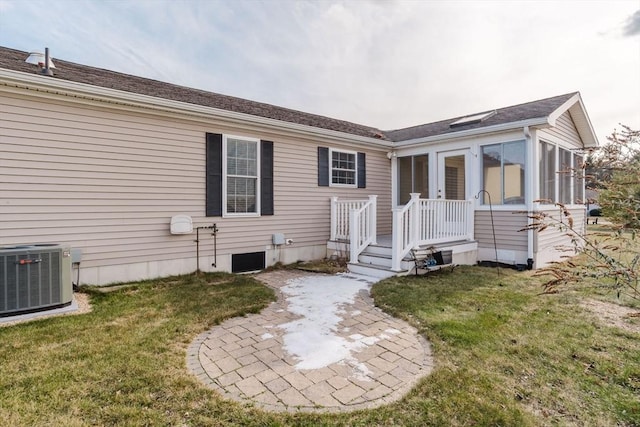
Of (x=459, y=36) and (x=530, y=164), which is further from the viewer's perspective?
(x=459, y=36)

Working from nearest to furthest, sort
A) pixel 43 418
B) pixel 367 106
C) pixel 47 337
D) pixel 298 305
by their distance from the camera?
pixel 43 418 → pixel 47 337 → pixel 298 305 → pixel 367 106

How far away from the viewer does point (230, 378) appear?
266 centimetres

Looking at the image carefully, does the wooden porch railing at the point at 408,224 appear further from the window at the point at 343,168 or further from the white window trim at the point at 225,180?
the white window trim at the point at 225,180

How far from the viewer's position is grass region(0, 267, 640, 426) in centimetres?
217

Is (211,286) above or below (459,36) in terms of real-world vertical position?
below

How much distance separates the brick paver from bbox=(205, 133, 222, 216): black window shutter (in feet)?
10.1

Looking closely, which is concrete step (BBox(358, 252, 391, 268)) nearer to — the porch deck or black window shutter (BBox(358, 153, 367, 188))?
the porch deck

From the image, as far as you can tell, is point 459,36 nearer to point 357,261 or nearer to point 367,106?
point 367,106

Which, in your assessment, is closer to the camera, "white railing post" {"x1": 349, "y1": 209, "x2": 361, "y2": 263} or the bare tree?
the bare tree

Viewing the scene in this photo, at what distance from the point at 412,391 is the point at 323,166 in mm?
6365

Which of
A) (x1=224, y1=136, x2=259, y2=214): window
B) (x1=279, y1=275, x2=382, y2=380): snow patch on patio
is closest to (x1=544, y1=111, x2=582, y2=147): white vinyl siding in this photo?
(x1=279, y1=275, x2=382, y2=380): snow patch on patio

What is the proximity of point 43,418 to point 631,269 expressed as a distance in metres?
3.96

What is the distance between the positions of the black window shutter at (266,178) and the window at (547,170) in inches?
237

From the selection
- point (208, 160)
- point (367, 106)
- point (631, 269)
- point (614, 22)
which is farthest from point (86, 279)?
point (367, 106)
